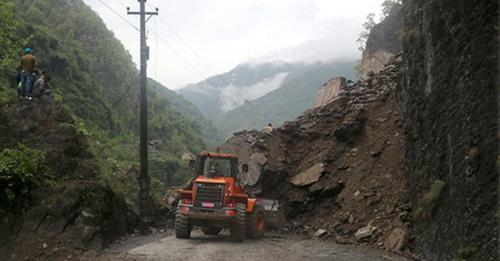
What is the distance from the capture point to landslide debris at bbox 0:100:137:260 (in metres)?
12.4

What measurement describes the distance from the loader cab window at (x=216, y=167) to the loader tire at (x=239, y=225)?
1.53m

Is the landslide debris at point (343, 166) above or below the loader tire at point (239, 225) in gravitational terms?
above

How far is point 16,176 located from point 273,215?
29.7ft

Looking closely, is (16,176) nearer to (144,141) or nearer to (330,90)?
(144,141)

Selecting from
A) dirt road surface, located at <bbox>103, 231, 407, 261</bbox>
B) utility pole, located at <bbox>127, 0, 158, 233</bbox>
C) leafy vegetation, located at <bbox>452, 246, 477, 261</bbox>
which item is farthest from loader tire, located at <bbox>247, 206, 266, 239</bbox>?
leafy vegetation, located at <bbox>452, 246, 477, 261</bbox>

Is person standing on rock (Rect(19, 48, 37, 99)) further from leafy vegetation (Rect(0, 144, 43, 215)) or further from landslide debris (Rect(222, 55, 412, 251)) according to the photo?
landslide debris (Rect(222, 55, 412, 251))

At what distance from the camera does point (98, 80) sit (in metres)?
77.1

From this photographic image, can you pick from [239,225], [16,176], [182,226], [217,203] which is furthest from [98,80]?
[16,176]

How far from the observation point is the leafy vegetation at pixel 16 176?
12.6 meters

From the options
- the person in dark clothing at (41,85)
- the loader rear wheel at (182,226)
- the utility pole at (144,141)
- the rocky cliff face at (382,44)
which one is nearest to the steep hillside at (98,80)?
the rocky cliff face at (382,44)

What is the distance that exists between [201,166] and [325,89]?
16594mm

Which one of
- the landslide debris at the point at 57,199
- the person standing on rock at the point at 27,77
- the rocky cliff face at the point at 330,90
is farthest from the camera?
the rocky cliff face at the point at 330,90

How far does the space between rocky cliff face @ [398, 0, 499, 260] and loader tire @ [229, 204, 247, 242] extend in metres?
5.08

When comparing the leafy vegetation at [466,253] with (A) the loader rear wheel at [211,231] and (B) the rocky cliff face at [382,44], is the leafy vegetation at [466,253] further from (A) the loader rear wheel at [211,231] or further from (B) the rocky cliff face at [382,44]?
(B) the rocky cliff face at [382,44]
